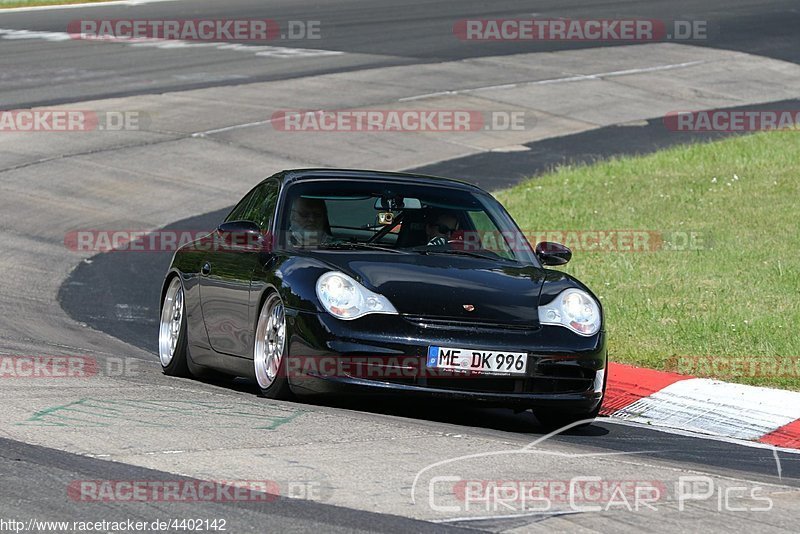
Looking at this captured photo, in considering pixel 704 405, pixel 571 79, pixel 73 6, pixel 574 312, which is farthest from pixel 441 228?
pixel 73 6

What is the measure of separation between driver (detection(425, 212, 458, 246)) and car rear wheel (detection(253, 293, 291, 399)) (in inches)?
45.0

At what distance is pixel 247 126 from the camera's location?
2334 centimetres

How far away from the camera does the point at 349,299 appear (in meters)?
8.23

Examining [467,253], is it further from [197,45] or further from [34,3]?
[34,3]

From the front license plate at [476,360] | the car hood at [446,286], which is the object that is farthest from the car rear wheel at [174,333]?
the front license plate at [476,360]

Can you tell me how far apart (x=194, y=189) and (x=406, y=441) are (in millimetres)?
12886

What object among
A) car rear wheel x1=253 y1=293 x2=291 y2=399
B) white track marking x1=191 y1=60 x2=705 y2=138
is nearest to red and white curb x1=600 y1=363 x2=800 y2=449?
car rear wheel x1=253 y1=293 x2=291 y2=399

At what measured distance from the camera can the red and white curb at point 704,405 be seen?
8.88 metres

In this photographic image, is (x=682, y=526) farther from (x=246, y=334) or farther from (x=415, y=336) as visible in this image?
(x=246, y=334)

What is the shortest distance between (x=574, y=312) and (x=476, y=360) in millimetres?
747

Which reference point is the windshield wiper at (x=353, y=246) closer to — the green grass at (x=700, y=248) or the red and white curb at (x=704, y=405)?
the red and white curb at (x=704, y=405)

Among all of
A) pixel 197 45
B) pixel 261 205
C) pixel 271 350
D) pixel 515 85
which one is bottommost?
pixel 271 350

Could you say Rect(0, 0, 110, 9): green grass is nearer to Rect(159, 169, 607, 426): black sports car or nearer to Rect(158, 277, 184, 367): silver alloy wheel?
Rect(158, 277, 184, 367): silver alloy wheel

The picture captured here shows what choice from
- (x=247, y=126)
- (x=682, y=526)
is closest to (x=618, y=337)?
(x=682, y=526)
